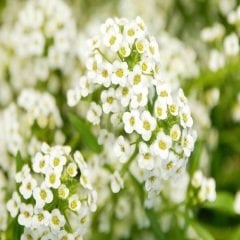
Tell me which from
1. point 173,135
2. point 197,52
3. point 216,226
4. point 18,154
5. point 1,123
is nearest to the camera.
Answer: point 173,135

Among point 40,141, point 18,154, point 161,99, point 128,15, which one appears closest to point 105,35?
point 161,99

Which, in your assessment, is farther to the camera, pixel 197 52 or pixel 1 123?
pixel 197 52

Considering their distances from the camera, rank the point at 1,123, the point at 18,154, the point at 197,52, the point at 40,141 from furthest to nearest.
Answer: the point at 197,52 → the point at 1,123 → the point at 40,141 → the point at 18,154

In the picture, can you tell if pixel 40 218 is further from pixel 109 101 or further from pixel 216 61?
pixel 216 61

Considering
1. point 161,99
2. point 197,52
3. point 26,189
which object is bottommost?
point 26,189

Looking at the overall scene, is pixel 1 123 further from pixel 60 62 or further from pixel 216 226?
pixel 216 226

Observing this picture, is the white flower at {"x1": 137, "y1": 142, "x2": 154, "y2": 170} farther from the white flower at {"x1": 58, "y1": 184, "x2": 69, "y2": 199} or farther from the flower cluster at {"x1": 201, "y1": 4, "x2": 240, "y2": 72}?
the flower cluster at {"x1": 201, "y1": 4, "x2": 240, "y2": 72}

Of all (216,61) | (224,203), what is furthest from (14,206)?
(216,61)

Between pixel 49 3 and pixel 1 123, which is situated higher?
pixel 49 3
